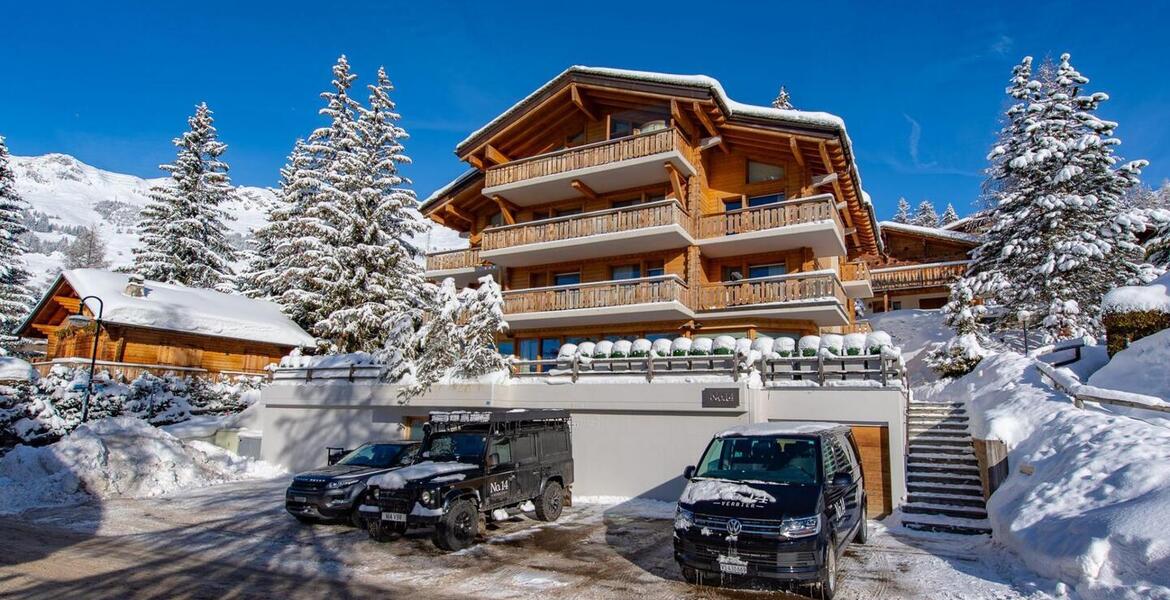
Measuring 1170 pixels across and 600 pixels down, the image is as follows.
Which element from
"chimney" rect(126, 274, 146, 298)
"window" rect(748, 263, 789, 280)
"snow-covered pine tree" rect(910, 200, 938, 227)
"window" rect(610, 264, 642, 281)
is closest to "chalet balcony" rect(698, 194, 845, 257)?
"window" rect(748, 263, 789, 280)

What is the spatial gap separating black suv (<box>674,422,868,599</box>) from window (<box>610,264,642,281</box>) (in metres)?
14.8

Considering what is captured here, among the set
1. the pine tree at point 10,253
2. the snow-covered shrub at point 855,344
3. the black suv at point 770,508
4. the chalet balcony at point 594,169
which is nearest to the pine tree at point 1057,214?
the snow-covered shrub at point 855,344

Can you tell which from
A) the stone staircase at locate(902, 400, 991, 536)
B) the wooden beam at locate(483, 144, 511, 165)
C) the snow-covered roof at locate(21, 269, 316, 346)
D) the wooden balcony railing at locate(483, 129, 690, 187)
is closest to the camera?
the stone staircase at locate(902, 400, 991, 536)

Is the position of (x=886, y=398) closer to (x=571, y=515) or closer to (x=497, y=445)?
(x=571, y=515)

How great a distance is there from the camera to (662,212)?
22.0m

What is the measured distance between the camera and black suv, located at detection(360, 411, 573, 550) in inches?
411

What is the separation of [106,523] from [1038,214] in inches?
1281

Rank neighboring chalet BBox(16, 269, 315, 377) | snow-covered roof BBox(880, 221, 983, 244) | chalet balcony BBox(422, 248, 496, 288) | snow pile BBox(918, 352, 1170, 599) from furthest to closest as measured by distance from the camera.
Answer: snow-covered roof BBox(880, 221, 983, 244) → neighboring chalet BBox(16, 269, 315, 377) → chalet balcony BBox(422, 248, 496, 288) → snow pile BBox(918, 352, 1170, 599)

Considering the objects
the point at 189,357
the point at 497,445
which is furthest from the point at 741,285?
the point at 189,357

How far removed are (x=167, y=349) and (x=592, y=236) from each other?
22.4 m

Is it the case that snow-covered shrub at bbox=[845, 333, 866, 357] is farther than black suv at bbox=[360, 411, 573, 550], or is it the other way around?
snow-covered shrub at bbox=[845, 333, 866, 357]

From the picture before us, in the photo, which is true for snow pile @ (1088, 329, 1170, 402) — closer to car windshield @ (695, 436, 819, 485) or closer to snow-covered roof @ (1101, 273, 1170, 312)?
snow-covered roof @ (1101, 273, 1170, 312)

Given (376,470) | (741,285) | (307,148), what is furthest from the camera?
A: (307,148)

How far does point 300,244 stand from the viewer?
31.8 meters
